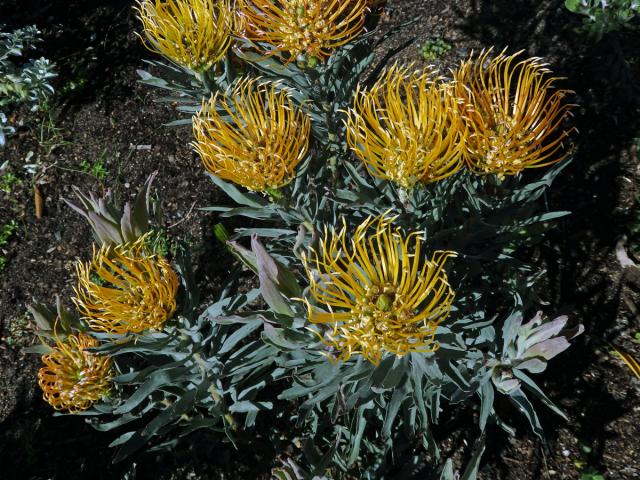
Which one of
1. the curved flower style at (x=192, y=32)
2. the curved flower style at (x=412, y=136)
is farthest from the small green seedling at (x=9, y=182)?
the curved flower style at (x=412, y=136)

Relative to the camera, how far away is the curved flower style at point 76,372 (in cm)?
199

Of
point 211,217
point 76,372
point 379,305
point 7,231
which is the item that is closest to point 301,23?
point 379,305

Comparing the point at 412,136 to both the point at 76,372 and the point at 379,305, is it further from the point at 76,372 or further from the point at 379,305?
the point at 76,372

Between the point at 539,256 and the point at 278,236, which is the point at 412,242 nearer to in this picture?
the point at 278,236

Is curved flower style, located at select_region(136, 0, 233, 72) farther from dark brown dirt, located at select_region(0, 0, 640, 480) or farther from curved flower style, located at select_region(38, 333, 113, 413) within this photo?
dark brown dirt, located at select_region(0, 0, 640, 480)

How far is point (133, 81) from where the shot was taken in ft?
13.2

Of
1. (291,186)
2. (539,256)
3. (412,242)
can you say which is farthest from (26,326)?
(539,256)

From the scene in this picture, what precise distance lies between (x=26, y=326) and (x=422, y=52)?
2.75 m

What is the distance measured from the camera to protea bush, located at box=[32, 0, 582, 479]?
5.11 feet

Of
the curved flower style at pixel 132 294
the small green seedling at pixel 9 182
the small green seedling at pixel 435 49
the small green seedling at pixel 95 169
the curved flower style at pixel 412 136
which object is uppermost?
the small green seedling at pixel 435 49

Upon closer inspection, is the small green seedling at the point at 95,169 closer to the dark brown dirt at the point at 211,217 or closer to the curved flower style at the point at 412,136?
the dark brown dirt at the point at 211,217

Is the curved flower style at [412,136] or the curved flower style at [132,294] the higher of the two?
the curved flower style at [412,136]

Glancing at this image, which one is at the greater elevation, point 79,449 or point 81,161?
point 81,161

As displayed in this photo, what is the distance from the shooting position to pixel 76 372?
2035 mm
